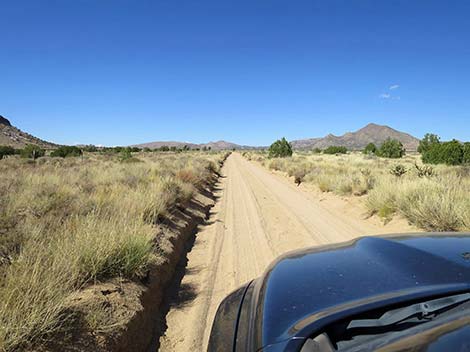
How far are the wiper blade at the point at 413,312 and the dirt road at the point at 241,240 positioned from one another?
2797 mm

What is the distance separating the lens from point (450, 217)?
23.7 ft

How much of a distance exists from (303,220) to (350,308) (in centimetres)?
846

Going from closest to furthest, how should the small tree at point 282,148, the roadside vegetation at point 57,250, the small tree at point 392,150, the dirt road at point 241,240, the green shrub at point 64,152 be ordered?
1. the roadside vegetation at point 57,250
2. the dirt road at point 241,240
3. the green shrub at point 64,152
4. the small tree at point 282,148
5. the small tree at point 392,150

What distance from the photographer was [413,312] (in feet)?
5.41

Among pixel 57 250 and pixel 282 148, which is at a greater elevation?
pixel 282 148

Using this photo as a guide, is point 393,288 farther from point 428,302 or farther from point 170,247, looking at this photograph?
point 170,247

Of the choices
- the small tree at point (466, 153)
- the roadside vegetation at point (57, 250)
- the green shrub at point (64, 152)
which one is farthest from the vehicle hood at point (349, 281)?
the green shrub at point (64, 152)

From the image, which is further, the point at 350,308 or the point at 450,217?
the point at 450,217

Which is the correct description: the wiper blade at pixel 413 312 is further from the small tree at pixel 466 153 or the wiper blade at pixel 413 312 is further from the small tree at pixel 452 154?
the small tree at pixel 452 154

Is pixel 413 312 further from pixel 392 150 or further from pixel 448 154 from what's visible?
pixel 392 150

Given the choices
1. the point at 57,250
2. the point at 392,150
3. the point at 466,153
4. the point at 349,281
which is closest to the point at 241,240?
the point at 57,250

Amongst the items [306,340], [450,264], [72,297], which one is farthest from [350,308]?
[72,297]

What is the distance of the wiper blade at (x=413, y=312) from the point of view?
63.8 inches

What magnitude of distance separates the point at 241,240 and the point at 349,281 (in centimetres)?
616
